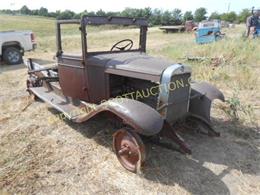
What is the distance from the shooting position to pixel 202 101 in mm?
4250

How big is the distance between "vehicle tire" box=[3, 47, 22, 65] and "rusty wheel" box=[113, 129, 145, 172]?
8.44 m

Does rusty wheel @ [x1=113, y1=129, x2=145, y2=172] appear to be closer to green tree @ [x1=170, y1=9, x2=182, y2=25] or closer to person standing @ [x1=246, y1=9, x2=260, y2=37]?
person standing @ [x1=246, y1=9, x2=260, y2=37]

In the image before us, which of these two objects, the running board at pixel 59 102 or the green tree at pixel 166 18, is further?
the green tree at pixel 166 18

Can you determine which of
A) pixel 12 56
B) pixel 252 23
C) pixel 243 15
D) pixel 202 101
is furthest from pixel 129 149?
pixel 243 15

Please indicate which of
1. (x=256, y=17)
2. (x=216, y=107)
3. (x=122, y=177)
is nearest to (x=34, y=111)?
(x=122, y=177)

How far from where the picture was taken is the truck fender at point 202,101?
421 centimetres

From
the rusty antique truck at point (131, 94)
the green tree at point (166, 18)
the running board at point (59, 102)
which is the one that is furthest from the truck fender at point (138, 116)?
the green tree at point (166, 18)

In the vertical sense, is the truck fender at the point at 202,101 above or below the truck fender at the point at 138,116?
below

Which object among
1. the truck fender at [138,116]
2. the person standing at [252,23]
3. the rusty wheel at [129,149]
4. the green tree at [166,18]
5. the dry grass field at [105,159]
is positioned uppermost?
the person standing at [252,23]

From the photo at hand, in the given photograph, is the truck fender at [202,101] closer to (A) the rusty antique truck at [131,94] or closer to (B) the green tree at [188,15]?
(A) the rusty antique truck at [131,94]

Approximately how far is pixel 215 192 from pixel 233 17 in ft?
216

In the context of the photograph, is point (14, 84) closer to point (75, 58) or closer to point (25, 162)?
point (75, 58)

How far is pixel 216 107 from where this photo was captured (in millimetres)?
5387

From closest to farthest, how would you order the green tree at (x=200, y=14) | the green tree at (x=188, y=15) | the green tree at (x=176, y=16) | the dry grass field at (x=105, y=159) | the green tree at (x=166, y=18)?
the dry grass field at (x=105, y=159) → the green tree at (x=166, y=18) → the green tree at (x=176, y=16) → the green tree at (x=188, y=15) → the green tree at (x=200, y=14)
